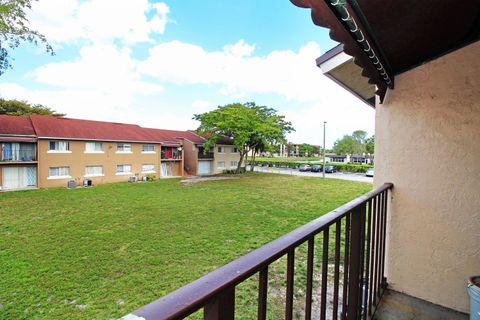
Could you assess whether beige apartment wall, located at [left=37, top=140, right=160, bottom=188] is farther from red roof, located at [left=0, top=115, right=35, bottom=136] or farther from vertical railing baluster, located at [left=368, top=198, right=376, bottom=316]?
vertical railing baluster, located at [left=368, top=198, right=376, bottom=316]

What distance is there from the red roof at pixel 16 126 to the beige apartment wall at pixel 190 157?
11359mm

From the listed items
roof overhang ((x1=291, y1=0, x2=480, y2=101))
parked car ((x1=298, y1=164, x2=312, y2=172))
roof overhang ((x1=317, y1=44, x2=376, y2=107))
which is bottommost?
parked car ((x1=298, y1=164, x2=312, y2=172))

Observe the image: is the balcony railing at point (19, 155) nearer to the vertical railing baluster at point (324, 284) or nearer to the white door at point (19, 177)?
the white door at point (19, 177)

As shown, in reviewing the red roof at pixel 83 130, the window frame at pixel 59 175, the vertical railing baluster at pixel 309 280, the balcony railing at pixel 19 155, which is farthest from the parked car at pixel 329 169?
the vertical railing baluster at pixel 309 280

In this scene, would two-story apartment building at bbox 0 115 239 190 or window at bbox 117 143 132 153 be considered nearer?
two-story apartment building at bbox 0 115 239 190

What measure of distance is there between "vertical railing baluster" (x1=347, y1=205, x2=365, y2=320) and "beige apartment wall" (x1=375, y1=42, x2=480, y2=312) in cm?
115

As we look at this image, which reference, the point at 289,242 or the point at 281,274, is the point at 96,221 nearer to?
the point at 281,274

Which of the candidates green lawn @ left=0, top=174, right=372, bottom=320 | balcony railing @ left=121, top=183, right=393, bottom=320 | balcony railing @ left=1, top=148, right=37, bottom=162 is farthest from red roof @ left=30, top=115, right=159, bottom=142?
balcony railing @ left=121, top=183, right=393, bottom=320

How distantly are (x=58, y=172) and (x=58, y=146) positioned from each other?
165cm

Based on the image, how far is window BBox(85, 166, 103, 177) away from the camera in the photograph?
16.9 meters

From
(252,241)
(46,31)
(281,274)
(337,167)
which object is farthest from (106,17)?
(337,167)

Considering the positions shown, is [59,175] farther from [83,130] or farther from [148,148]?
[148,148]

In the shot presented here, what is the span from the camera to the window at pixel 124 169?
60.6ft

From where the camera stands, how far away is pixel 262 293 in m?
0.69
